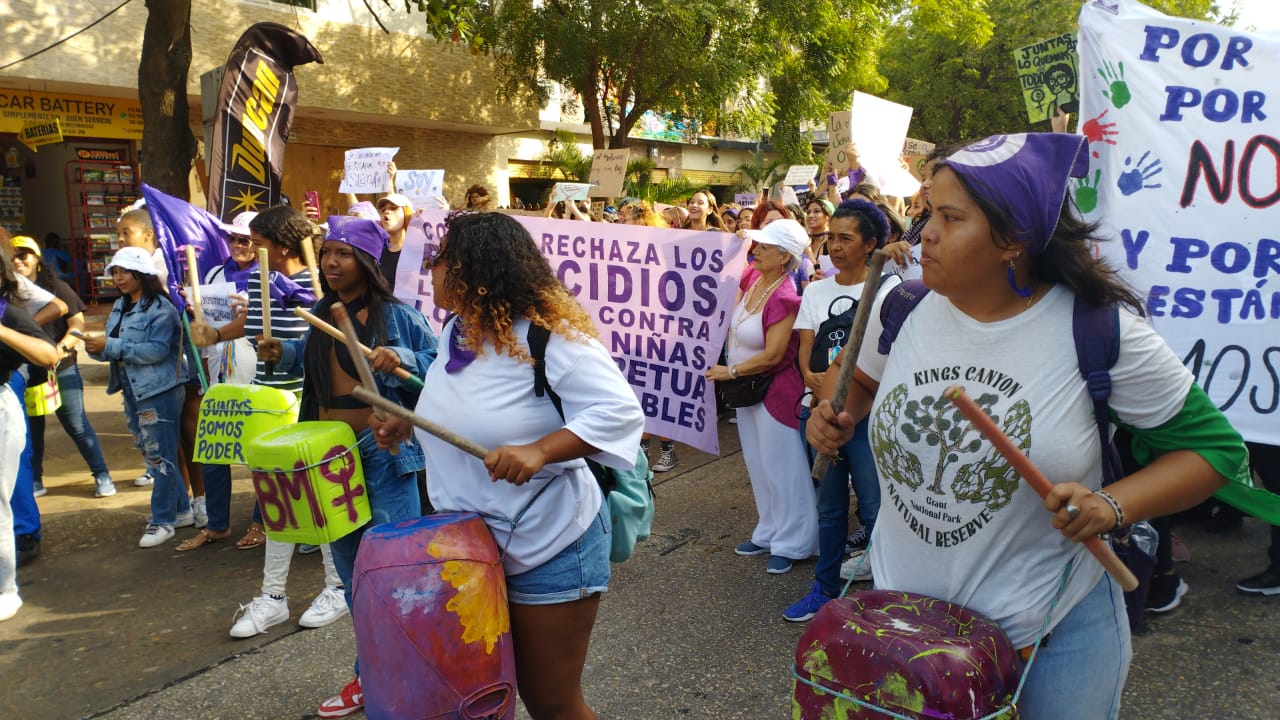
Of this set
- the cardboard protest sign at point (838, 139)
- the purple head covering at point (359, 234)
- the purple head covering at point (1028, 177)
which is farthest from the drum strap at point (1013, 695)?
the cardboard protest sign at point (838, 139)

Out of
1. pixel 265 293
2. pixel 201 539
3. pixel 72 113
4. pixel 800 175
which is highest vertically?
pixel 72 113

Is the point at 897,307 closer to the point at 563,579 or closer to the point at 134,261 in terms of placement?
the point at 563,579

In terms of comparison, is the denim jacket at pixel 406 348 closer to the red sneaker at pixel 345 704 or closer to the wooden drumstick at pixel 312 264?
the wooden drumstick at pixel 312 264

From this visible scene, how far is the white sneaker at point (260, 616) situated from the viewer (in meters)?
4.23

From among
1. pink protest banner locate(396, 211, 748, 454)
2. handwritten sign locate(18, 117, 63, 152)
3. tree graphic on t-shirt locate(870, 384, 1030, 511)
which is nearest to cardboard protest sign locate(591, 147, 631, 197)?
pink protest banner locate(396, 211, 748, 454)

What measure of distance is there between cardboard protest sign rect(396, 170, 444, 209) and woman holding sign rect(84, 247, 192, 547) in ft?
12.0

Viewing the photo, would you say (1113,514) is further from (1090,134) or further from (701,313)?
(701,313)

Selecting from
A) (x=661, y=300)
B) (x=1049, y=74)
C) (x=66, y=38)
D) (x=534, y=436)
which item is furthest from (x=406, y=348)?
(x=66, y=38)

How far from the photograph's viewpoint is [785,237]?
484 cm

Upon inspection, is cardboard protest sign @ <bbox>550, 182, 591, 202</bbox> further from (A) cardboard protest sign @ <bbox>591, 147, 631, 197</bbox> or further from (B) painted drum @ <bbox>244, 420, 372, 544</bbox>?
(B) painted drum @ <bbox>244, 420, 372, 544</bbox>

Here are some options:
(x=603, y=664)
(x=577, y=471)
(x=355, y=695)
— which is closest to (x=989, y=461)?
(x=577, y=471)

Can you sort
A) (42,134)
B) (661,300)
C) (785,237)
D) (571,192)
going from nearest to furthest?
(785,237)
(661,300)
(571,192)
(42,134)

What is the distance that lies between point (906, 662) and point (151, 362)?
5.14 m

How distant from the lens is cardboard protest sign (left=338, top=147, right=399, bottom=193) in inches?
349
